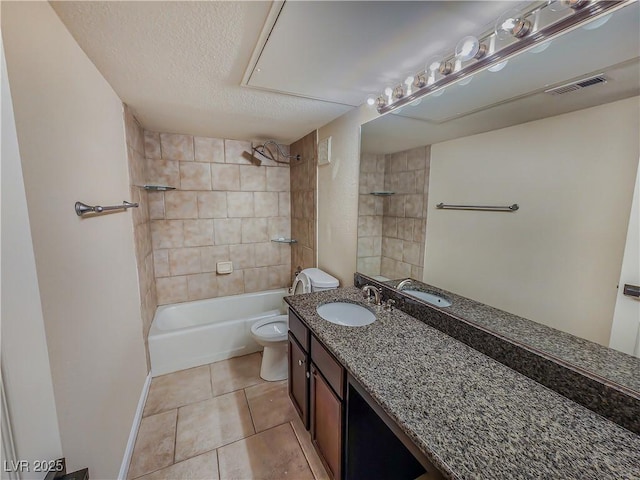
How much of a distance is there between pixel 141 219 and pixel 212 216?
0.75 metres

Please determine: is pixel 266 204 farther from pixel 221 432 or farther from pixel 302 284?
pixel 221 432

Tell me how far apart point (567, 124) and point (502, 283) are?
23.8 inches

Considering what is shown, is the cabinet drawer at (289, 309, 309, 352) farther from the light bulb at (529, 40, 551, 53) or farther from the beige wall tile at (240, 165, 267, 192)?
the beige wall tile at (240, 165, 267, 192)

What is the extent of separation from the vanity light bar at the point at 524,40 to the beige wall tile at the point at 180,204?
2232 millimetres

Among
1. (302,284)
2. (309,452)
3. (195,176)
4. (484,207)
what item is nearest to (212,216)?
(195,176)

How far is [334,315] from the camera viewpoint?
1.68 metres

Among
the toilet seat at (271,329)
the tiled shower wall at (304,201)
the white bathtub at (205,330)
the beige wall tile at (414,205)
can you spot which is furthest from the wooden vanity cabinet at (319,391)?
the tiled shower wall at (304,201)

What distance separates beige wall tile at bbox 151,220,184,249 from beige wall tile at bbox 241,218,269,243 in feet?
2.13

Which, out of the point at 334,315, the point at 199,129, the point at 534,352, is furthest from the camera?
the point at 199,129

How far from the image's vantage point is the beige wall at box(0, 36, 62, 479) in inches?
26.1

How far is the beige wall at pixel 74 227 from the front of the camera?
2.65ft

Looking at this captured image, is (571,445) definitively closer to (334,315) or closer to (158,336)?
(334,315)

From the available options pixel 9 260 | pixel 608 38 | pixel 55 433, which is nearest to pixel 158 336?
pixel 55 433

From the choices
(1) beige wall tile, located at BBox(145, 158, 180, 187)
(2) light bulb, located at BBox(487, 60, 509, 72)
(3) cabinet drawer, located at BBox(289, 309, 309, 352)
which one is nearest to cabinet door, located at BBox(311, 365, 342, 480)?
(3) cabinet drawer, located at BBox(289, 309, 309, 352)
